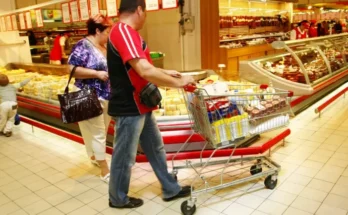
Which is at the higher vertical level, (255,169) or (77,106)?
(77,106)

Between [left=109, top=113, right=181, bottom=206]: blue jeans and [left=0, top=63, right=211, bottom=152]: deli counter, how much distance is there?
3.37 feet

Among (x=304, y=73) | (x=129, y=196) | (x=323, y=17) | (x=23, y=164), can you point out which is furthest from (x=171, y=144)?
(x=323, y=17)

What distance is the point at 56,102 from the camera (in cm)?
571

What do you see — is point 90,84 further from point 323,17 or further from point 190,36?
point 323,17

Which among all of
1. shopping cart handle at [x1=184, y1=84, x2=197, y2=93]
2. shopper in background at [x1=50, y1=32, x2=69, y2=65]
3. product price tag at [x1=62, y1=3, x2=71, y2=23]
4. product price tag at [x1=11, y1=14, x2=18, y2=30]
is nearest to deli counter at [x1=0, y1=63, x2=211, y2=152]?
shopper in background at [x1=50, y1=32, x2=69, y2=65]

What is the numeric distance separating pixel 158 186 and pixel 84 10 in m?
3.80

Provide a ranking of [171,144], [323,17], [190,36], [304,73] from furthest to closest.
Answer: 1. [323,17]
2. [190,36]
3. [304,73]
4. [171,144]

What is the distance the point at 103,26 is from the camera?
3348 millimetres

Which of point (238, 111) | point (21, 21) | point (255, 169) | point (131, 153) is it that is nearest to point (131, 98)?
point (131, 153)

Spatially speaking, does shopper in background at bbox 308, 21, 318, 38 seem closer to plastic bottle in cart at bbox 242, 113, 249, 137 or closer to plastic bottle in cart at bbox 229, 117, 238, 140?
plastic bottle in cart at bbox 242, 113, 249, 137

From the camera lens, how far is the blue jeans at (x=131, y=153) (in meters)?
2.69

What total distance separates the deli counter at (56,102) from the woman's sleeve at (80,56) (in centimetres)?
51

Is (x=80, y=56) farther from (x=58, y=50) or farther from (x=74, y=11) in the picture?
(x=58, y=50)

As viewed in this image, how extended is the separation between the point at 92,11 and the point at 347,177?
15.4 feet
